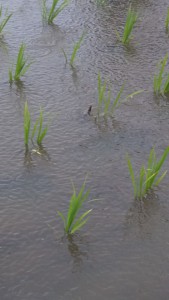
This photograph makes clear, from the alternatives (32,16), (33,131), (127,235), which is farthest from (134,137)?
(32,16)

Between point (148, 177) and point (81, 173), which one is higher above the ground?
point (148, 177)

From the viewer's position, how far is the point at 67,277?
2.66 metres

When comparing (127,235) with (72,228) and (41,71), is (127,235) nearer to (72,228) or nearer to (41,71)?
(72,228)

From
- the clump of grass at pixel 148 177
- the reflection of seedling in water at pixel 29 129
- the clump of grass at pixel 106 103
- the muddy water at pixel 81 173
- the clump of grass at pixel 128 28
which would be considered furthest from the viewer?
the clump of grass at pixel 128 28

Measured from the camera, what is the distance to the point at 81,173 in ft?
11.5

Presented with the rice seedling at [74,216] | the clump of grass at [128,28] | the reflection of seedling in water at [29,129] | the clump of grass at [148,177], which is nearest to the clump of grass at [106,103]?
the reflection of seedling in water at [29,129]

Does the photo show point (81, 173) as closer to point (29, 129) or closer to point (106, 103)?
point (29, 129)

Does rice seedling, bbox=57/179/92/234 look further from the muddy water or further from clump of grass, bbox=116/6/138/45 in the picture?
clump of grass, bbox=116/6/138/45

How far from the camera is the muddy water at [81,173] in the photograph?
2.67m

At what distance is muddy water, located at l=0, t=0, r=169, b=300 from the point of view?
8.75 ft

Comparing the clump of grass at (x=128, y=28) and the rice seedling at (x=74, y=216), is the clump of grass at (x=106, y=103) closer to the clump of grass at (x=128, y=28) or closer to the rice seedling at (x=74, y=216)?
the clump of grass at (x=128, y=28)

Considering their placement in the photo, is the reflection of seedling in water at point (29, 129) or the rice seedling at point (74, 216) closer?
the rice seedling at point (74, 216)

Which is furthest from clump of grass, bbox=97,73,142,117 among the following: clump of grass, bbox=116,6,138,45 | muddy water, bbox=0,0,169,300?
clump of grass, bbox=116,6,138,45

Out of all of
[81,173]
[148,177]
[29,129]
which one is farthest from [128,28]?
[148,177]
